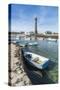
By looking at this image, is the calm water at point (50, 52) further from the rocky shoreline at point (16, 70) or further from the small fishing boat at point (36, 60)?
the rocky shoreline at point (16, 70)

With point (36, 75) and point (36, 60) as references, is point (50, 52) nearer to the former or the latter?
point (36, 60)

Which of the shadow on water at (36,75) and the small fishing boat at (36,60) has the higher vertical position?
the small fishing boat at (36,60)

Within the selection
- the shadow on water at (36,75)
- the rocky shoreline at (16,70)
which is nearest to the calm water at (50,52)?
the shadow on water at (36,75)

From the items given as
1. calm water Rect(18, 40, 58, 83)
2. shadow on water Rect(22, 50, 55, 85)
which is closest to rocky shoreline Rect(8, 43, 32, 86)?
shadow on water Rect(22, 50, 55, 85)

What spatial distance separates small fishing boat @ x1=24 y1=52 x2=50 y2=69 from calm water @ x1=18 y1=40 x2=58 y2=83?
0.13 feet

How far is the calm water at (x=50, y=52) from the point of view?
2.10 m

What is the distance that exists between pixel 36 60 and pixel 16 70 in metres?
0.22

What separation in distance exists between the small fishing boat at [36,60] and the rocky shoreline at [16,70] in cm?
8

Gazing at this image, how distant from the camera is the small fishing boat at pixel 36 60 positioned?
2.08 meters

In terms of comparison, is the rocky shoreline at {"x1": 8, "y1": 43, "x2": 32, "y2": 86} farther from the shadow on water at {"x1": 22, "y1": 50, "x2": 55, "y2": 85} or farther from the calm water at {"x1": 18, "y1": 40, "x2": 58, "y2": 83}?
the calm water at {"x1": 18, "y1": 40, "x2": 58, "y2": 83}

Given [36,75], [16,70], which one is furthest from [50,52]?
[16,70]

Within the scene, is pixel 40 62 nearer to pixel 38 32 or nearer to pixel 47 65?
pixel 47 65

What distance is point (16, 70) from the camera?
205 centimetres

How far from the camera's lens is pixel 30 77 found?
2.07 metres
